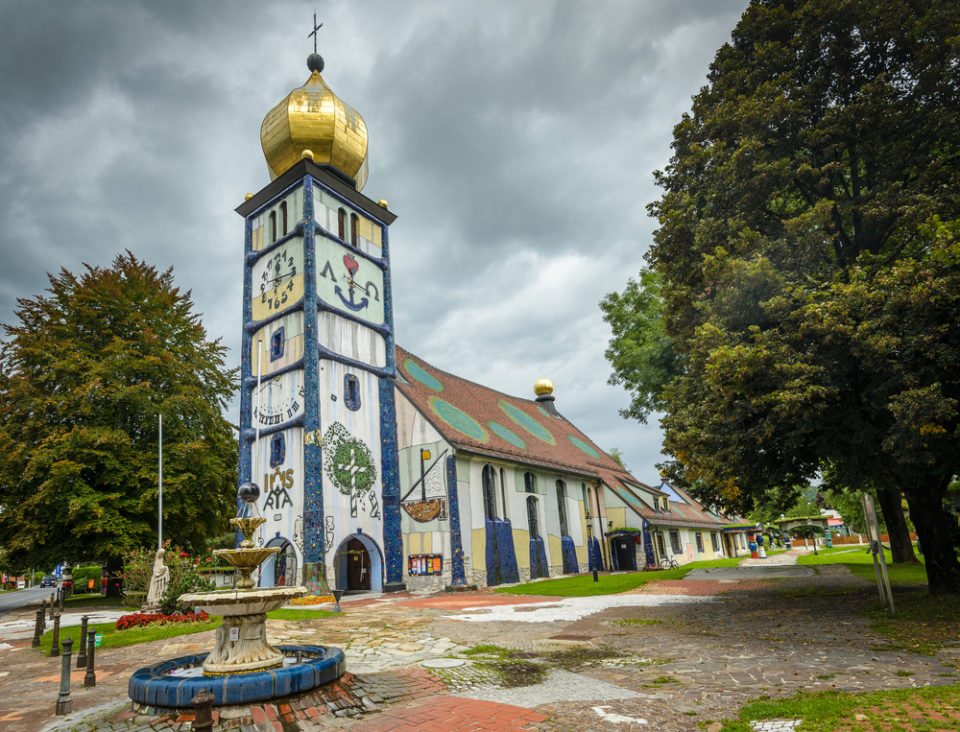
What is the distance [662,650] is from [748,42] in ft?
44.6

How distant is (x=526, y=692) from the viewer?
23.3 ft

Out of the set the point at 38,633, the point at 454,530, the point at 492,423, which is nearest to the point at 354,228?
the point at 492,423

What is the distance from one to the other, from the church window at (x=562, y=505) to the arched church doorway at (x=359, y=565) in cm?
1047

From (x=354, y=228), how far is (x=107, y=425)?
44.8ft

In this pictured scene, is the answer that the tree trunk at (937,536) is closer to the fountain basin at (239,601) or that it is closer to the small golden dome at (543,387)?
the fountain basin at (239,601)

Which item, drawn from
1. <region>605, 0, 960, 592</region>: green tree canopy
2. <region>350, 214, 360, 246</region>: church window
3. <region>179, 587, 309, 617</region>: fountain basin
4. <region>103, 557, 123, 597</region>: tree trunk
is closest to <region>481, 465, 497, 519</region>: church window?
<region>350, 214, 360, 246</region>: church window

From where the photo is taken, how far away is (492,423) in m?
31.4

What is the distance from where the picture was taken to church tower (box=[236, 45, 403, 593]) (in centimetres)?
2273

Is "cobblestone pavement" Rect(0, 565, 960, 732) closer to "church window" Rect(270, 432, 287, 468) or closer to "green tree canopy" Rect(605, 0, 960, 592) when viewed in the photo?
"green tree canopy" Rect(605, 0, 960, 592)

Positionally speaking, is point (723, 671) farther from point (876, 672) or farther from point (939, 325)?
point (939, 325)

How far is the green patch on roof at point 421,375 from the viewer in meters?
29.9

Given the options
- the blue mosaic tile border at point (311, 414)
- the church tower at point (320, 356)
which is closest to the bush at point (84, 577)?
the church tower at point (320, 356)

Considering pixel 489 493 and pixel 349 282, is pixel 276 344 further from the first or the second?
pixel 489 493

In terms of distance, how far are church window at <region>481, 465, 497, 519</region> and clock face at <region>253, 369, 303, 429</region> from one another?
27.7 ft
